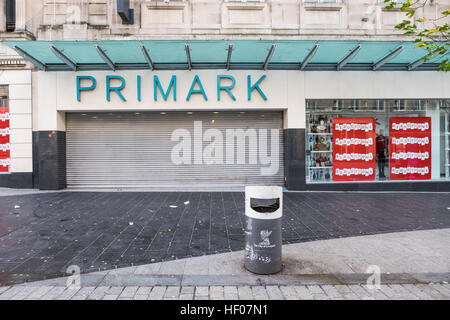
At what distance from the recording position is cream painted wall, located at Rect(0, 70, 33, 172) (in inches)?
444

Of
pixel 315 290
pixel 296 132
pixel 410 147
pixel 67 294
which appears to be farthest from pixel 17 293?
pixel 410 147

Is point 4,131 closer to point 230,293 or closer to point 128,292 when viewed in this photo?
point 128,292

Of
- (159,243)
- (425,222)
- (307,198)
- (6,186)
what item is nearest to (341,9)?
(307,198)

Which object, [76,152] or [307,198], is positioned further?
[76,152]

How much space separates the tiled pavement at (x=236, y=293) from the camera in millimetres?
3346

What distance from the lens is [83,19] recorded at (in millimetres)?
11047

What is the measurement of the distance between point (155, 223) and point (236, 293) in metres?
3.59

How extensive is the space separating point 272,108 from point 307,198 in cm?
383

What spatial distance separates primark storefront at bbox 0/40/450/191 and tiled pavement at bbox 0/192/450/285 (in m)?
1.33

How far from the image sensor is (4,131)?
Answer: 11633 millimetres

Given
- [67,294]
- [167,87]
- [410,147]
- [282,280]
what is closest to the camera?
[67,294]

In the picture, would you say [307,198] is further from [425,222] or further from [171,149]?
[171,149]

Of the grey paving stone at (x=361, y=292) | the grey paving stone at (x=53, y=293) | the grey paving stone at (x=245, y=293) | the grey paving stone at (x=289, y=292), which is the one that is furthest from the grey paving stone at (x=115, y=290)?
the grey paving stone at (x=361, y=292)
